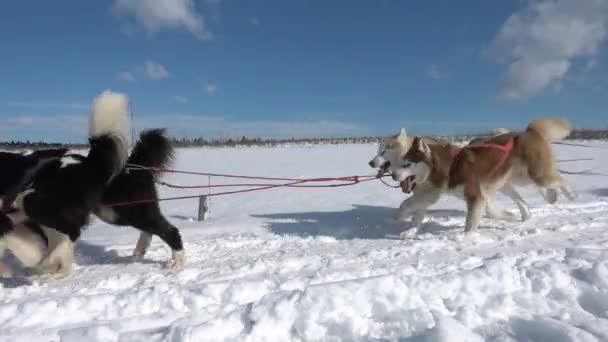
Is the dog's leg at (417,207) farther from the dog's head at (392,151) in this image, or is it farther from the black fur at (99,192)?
the black fur at (99,192)

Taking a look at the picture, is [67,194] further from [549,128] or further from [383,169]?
[549,128]

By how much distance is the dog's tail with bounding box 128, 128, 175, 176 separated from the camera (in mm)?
5094

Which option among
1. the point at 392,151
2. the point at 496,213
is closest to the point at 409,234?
the point at 392,151

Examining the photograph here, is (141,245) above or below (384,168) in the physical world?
below

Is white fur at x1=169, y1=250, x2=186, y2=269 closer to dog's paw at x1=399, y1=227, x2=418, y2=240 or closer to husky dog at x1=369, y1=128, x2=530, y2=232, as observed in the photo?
dog's paw at x1=399, y1=227, x2=418, y2=240

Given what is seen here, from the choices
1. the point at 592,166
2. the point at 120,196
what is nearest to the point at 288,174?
the point at 592,166

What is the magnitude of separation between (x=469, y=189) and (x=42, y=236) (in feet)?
15.4

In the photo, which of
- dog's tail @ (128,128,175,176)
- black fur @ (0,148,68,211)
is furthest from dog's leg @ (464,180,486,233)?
black fur @ (0,148,68,211)

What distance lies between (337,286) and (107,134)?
2.78 metres

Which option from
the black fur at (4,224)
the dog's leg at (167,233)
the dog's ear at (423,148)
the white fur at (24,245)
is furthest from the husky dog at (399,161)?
the black fur at (4,224)

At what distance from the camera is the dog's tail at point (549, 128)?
633 centimetres

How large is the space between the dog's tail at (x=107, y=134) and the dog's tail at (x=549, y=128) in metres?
5.10

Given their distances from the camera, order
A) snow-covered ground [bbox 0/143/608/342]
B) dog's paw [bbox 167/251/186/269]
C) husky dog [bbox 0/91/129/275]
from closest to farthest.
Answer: snow-covered ground [bbox 0/143/608/342] → husky dog [bbox 0/91/129/275] → dog's paw [bbox 167/251/186/269]

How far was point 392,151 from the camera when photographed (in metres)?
6.34
